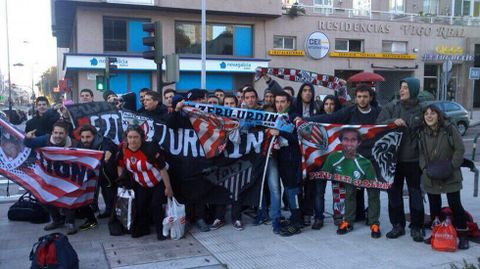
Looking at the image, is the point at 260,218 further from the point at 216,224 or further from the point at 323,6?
the point at 323,6

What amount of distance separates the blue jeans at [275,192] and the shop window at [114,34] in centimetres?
1865

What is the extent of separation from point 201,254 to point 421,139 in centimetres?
292

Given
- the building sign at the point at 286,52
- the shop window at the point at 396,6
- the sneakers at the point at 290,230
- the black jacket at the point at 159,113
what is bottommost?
the sneakers at the point at 290,230

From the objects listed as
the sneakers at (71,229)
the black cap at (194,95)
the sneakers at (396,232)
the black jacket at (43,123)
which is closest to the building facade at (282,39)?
the black jacket at (43,123)

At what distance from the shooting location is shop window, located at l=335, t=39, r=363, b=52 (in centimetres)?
2780

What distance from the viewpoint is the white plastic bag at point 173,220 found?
5.83 meters

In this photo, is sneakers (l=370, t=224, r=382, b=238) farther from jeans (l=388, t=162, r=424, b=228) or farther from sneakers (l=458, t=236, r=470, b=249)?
sneakers (l=458, t=236, r=470, b=249)

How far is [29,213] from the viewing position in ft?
21.7

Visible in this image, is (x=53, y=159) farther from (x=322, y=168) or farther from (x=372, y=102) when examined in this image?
Result: (x=372, y=102)

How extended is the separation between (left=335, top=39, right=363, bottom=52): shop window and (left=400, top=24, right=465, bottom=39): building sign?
10.7ft

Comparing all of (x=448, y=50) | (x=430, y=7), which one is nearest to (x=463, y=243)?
(x=448, y=50)

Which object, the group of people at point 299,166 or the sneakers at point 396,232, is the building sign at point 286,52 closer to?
the group of people at point 299,166

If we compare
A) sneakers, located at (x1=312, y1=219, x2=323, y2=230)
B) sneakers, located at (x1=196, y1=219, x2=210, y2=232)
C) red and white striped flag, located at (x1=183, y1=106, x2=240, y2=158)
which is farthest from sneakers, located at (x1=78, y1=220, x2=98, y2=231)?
sneakers, located at (x1=312, y1=219, x2=323, y2=230)

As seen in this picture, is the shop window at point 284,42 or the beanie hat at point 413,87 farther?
the shop window at point 284,42
